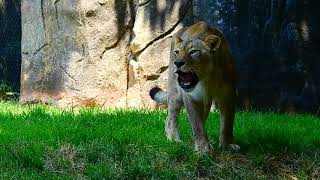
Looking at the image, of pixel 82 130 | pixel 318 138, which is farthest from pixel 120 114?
pixel 318 138

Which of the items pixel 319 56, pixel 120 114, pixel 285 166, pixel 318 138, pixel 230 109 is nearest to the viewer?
pixel 285 166

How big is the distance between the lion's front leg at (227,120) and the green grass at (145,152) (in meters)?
0.09

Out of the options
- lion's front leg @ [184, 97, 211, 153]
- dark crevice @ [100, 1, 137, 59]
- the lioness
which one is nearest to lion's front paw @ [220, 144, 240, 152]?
the lioness

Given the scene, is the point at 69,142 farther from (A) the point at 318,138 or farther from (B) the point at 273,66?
(B) the point at 273,66

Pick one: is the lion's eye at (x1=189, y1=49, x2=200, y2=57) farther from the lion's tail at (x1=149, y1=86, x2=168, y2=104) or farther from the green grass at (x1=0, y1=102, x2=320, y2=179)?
the lion's tail at (x1=149, y1=86, x2=168, y2=104)

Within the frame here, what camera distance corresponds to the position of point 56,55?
35.7ft

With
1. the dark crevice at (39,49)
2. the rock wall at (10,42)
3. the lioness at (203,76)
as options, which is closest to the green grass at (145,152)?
the lioness at (203,76)

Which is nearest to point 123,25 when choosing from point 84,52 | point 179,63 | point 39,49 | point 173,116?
point 84,52

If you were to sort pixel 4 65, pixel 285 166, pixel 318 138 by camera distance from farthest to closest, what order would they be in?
pixel 4 65, pixel 318 138, pixel 285 166

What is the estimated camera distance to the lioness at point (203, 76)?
5.88 meters

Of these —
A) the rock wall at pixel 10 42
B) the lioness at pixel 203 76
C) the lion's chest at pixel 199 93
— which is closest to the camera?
the lioness at pixel 203 76

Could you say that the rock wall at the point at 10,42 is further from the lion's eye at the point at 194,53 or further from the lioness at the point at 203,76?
the lion's eye at the point at 194,53

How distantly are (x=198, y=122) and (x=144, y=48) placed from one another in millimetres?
4352

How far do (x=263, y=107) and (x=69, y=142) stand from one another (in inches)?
148
